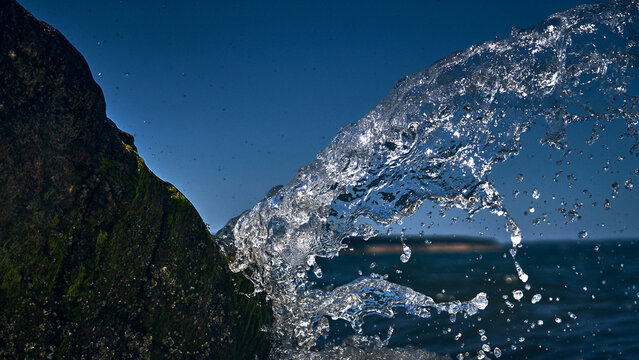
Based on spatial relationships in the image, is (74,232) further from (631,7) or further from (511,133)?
(631,7)

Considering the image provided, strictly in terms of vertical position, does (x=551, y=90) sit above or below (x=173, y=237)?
above

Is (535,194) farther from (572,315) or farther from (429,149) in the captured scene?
(572,315)

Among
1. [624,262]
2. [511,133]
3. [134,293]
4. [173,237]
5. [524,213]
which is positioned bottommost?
[134,293]

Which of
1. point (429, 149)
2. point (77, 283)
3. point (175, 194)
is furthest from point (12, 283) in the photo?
point (429, 149)

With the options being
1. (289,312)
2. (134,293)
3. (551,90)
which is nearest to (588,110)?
(551,90)

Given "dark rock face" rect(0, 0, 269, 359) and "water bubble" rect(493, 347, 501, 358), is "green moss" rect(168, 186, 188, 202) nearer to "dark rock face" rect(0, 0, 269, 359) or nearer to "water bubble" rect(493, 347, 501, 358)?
"dark rock face" rect(0, 0, 269, 359)

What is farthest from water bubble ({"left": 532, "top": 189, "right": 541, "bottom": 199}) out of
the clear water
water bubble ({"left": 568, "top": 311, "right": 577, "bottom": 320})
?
water bubble ({"left": 568, "top": 311, "right": 577, "bottom": 320})

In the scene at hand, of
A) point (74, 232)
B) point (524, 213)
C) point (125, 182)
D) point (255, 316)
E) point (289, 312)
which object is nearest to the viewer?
point (74, 232)

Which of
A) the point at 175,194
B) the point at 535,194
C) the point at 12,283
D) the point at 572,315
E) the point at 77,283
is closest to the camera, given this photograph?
the point at 12,283
